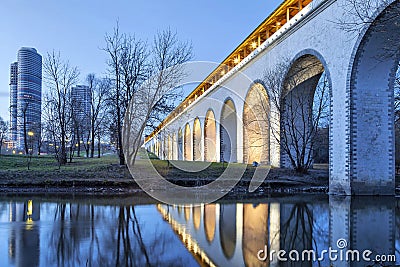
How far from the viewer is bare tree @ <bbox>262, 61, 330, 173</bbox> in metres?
19.5

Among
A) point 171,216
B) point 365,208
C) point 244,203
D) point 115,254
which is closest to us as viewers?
point 115,254

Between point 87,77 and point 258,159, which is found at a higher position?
point 87,77

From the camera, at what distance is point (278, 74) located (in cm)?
2052

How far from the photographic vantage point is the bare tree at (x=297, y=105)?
63.8ft

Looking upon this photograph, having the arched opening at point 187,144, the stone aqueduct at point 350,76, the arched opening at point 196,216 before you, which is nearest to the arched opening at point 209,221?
the arched opening at point 196,216

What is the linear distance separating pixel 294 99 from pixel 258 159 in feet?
23.5

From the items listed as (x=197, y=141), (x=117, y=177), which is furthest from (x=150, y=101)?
(x=197, y=141)

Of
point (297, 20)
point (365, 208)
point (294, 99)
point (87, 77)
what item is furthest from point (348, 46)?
point (87, 77)

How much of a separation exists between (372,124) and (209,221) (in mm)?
8517

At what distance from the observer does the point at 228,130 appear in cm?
3316

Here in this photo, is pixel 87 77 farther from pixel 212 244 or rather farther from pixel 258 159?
pixel 212 244

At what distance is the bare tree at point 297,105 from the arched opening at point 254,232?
957cm

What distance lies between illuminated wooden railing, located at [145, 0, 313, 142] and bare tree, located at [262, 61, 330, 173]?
121 inches
